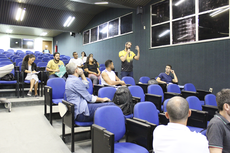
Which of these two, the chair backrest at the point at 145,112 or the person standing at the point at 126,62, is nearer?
the chair backrest at the point at 145,112

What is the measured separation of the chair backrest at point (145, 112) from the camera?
216 centimetres

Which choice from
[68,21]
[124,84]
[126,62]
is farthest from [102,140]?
[68,21]

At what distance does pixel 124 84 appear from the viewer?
4.02m

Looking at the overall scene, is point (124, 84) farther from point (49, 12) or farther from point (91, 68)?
point (49, 12)

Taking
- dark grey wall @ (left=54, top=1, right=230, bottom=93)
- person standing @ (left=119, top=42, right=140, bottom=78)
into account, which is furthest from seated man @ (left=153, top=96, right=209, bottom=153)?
dark grey wall @ (left=54, top=1, right=230, bottom=93)

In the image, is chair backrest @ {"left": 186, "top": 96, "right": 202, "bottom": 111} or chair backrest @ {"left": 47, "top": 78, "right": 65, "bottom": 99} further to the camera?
chair backrest @ {"left": 47, "top": 78, "right": 65, "bottom": 99}

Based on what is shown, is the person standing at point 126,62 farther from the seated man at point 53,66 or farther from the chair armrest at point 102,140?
the chair armrest at point 102,140

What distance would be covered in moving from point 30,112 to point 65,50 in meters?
11.8

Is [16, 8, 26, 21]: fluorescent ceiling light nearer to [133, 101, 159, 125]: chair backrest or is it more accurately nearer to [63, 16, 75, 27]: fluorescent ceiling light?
[63, 16, 75, 27]: fluorescent ceiling light

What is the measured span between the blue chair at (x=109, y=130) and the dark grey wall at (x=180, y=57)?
12.8 feet

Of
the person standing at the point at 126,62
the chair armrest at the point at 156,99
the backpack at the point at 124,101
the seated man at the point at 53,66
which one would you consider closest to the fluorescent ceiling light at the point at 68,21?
the seated man at the point at 53,66

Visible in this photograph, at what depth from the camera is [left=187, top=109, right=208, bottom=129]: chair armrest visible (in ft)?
8.09

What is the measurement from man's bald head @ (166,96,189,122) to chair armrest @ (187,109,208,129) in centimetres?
162

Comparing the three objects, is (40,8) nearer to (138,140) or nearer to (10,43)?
(10,43)
